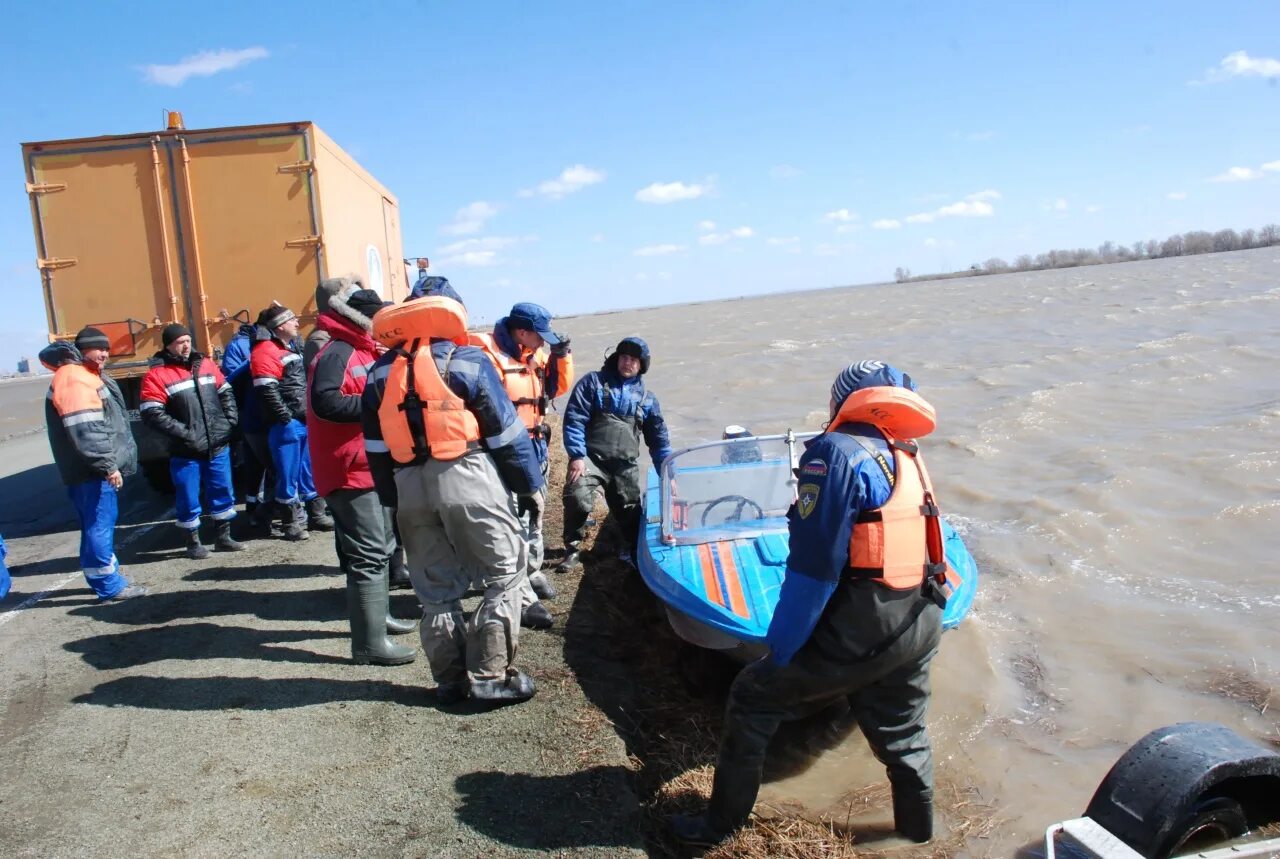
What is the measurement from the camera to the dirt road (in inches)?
126

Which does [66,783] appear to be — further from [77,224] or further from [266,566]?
[77,224]

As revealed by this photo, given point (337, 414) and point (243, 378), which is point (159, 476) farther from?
point (337, 414)

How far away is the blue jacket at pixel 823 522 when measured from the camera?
288 cm

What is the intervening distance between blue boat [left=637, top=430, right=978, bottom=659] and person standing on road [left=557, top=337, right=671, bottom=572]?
293 mm

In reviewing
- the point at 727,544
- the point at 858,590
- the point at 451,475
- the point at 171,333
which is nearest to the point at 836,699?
the point at 858,590

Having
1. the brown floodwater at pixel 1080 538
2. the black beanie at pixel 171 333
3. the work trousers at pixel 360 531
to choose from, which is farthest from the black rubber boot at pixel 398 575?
the brown floodwater at pixel 1080 538

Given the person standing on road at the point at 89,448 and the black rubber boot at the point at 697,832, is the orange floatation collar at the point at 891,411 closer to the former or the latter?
the black rubber boot at the point at 697,832

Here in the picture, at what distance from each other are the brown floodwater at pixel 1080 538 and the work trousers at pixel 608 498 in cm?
246

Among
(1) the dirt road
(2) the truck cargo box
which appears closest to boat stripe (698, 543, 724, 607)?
(1) the dirt road

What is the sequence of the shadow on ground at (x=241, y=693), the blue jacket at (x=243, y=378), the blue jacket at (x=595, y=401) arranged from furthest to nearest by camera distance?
the blue jacket at (x=243, y=378)
the blue jacket at (x=595, y=401)
the shadow on ground at (x=241, y=693)

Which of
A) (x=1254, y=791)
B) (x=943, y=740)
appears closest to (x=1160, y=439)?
(x=943, y=740)

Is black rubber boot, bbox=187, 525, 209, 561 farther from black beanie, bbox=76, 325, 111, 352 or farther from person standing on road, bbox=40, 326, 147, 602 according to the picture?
black beanie, bbox=76, 325, 111, 352

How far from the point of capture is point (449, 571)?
3.96m

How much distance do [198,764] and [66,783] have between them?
0.50 metres
